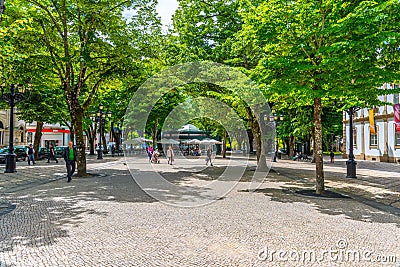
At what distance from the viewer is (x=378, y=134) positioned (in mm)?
34281

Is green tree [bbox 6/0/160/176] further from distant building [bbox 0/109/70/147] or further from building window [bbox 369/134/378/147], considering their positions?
distant building [bbox 0/109/70/147]

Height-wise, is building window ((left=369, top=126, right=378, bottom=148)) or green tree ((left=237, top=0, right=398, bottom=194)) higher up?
green tree ((left=237, top=0, right=398, bottom=194))

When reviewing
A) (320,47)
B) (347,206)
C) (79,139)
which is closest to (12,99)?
(79,139)

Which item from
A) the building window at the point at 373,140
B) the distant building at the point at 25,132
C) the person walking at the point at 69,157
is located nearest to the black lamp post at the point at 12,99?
the person walking at the point at 69,157

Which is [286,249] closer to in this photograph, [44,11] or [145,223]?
[145,223]

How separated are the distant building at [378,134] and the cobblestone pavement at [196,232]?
2508 cm

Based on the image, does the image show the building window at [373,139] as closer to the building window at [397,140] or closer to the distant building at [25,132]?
the building window at [397,140]

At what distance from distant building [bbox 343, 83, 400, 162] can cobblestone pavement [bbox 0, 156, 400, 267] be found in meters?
25.1

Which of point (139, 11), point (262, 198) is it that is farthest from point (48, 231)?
point (139, 11)

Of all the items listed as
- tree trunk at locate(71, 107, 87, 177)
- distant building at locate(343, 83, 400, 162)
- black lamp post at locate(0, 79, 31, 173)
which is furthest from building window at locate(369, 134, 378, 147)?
black lamp post at locate(0, 79, 31, 173)

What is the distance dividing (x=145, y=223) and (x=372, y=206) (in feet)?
22.1

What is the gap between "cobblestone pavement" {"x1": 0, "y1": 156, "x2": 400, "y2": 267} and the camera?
16.9ft

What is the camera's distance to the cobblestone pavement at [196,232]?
514 cm

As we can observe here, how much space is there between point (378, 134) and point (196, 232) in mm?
33408
